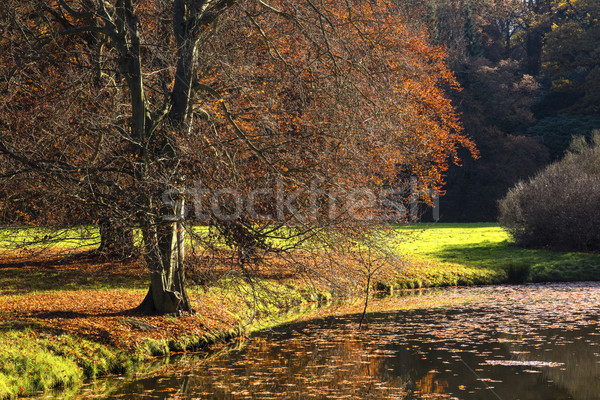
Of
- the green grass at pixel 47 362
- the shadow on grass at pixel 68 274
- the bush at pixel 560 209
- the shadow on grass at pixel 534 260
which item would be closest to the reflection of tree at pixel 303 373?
the green grass at pixel 47 362

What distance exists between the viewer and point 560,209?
24.4 meters

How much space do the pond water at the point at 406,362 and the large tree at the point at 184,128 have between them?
1933 millimetres

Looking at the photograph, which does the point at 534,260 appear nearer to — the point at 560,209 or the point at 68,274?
the point at 560,209

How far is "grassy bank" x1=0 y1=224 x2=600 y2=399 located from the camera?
32.1 feet

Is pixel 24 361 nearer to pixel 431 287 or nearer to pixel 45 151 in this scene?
pixel 45 151

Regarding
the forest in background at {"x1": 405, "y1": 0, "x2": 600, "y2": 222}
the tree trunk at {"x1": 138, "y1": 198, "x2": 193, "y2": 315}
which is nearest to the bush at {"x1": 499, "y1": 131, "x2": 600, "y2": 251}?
the forest in background at {"x1": 405, "y1": 0, "x2": 600, "y2": 222}

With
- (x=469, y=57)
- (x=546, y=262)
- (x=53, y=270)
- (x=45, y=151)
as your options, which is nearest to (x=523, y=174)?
(x=469, y=57)

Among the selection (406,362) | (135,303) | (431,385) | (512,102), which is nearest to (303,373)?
(406,362)

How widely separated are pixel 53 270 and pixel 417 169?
39.0ft

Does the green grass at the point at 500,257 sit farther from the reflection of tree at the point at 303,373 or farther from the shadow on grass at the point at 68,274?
the shadow on grass at the point at 68,274

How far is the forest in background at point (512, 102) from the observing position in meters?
43.8

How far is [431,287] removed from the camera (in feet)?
65.8

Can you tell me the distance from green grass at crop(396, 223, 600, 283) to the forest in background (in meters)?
14.5

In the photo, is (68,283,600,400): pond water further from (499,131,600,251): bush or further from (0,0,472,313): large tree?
(499,131,600,251): bush
